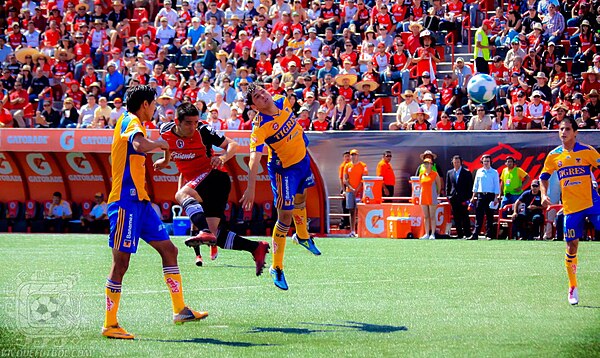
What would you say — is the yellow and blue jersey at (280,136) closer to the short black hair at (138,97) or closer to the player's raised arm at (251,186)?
the player's raised arm at (251,186)

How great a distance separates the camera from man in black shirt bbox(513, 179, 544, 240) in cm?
2095

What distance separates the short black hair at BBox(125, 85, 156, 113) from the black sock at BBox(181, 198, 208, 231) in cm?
210

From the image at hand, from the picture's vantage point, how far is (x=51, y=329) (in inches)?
326

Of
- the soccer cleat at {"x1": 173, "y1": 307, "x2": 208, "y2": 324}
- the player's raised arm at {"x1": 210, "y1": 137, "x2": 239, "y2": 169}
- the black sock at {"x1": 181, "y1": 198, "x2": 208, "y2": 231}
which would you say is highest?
the player's raised arm at {"x1": 210, "y1": 137, "x2": 239, "y2": 169}

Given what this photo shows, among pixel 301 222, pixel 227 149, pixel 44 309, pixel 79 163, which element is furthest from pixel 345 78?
pixel 44 309

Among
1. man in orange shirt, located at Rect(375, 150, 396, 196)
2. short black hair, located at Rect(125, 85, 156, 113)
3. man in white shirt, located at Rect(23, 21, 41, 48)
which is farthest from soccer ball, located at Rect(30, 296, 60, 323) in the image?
man in white shirt, located at Rect(23, 21, 41, 48)

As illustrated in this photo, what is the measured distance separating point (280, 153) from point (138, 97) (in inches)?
116

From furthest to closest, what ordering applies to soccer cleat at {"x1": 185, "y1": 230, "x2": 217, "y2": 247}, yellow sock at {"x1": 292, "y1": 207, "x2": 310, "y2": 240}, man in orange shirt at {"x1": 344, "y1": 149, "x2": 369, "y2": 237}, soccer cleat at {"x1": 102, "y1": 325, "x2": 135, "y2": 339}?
man in orange shirt at {"x1": 344, "y1": 149, "x2": 369, "y2": 237}
yellow sock at {"x1": 292, "y1": 207, "x2": 310, "y2": 240}
soccer cleat at {"x1": 185, "y1": 230, "x2": 217, "y2": 247}
soccer cleat at {"x1": 102, "y1": 325, "x2": 135, "y2": 339}

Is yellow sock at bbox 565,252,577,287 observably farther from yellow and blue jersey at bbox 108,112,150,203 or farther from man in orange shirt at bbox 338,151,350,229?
man in orange shirt at bbox 338,151,350,229

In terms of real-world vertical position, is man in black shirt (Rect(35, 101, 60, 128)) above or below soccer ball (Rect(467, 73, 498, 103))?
below

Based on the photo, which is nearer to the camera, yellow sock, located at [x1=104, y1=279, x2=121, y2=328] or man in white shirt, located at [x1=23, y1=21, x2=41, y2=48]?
yellow sock, located at [x1=104, y1=279, x2=121, y2=328]

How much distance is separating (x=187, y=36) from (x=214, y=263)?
50.4 ft

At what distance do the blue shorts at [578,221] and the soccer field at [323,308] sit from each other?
697 millimetres

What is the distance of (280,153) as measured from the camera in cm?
1109
